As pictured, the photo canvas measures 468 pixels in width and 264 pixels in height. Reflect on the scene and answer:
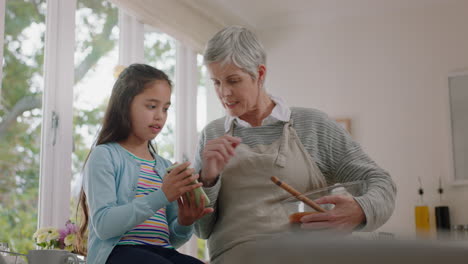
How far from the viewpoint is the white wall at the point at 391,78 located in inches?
170

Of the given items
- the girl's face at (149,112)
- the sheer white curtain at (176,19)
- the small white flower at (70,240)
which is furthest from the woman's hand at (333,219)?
the sheer white curtain at (176,19)

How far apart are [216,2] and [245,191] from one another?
3630 millimetres

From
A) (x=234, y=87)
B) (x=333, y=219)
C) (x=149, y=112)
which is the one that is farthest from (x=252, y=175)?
(x=333, y=219)

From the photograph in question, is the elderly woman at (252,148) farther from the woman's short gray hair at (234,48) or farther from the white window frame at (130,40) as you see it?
the white window frame at (130,40)

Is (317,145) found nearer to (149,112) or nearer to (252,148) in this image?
(252,148)

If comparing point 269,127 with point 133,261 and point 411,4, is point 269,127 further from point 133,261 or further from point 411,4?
point 411,4

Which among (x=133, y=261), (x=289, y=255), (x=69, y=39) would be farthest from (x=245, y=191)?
(x=69, y=39)

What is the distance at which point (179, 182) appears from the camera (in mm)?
1124

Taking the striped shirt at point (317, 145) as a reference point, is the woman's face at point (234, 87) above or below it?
above

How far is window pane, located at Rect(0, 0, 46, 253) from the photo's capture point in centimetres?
270

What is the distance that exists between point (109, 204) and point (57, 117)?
1871 mm

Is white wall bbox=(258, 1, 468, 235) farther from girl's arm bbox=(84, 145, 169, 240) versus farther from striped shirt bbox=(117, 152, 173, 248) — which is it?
girl's arm bbox=(84, 145, 169, 240)

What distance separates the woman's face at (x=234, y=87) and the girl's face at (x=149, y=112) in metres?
0.20

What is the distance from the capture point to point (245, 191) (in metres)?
1.00
